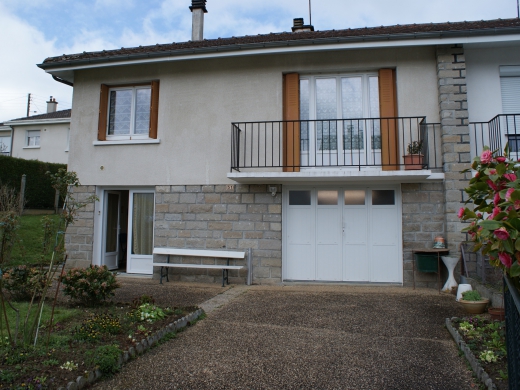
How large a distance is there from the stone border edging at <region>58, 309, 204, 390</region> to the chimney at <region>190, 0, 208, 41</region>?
339 inches

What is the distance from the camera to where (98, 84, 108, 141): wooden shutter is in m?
9.88

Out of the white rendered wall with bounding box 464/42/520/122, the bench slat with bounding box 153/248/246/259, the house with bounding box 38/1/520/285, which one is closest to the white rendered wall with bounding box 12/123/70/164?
the house with bounding box 38/1/520/285

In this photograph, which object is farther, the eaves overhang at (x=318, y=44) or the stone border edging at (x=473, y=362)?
the eaves overhang at (x=318, y=44)

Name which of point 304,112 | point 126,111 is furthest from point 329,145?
point 126,111

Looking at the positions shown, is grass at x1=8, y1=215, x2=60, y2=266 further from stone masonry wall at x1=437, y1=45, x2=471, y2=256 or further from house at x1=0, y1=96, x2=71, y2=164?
house at x1=0, y1=96, x2=71, y2=164

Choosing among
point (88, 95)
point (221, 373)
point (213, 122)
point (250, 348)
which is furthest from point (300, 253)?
point (88, 95)

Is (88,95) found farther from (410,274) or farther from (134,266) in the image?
(410,274)

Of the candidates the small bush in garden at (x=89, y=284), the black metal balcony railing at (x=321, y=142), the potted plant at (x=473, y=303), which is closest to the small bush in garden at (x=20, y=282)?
the small bush in garden at (x=89, y=284)

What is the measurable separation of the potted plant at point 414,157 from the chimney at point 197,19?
22.5ft

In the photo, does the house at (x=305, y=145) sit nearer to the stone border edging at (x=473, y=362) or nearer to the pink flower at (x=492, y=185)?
the stone border edging at (x=473, y=362)

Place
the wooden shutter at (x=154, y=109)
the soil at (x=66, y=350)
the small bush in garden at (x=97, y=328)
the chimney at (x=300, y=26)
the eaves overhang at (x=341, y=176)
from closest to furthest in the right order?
the soil at (x=66, y=350), the small bush in garden at (x=97, y=328), the eaves overhang at (x=341, y=176), the wooden shutter at (x=154, y=109), the chimney at (x=300, y=26)

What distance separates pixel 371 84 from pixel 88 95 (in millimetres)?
6766

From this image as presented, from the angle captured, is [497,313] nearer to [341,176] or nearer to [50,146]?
[341,176]

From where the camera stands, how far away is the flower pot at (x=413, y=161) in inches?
320
